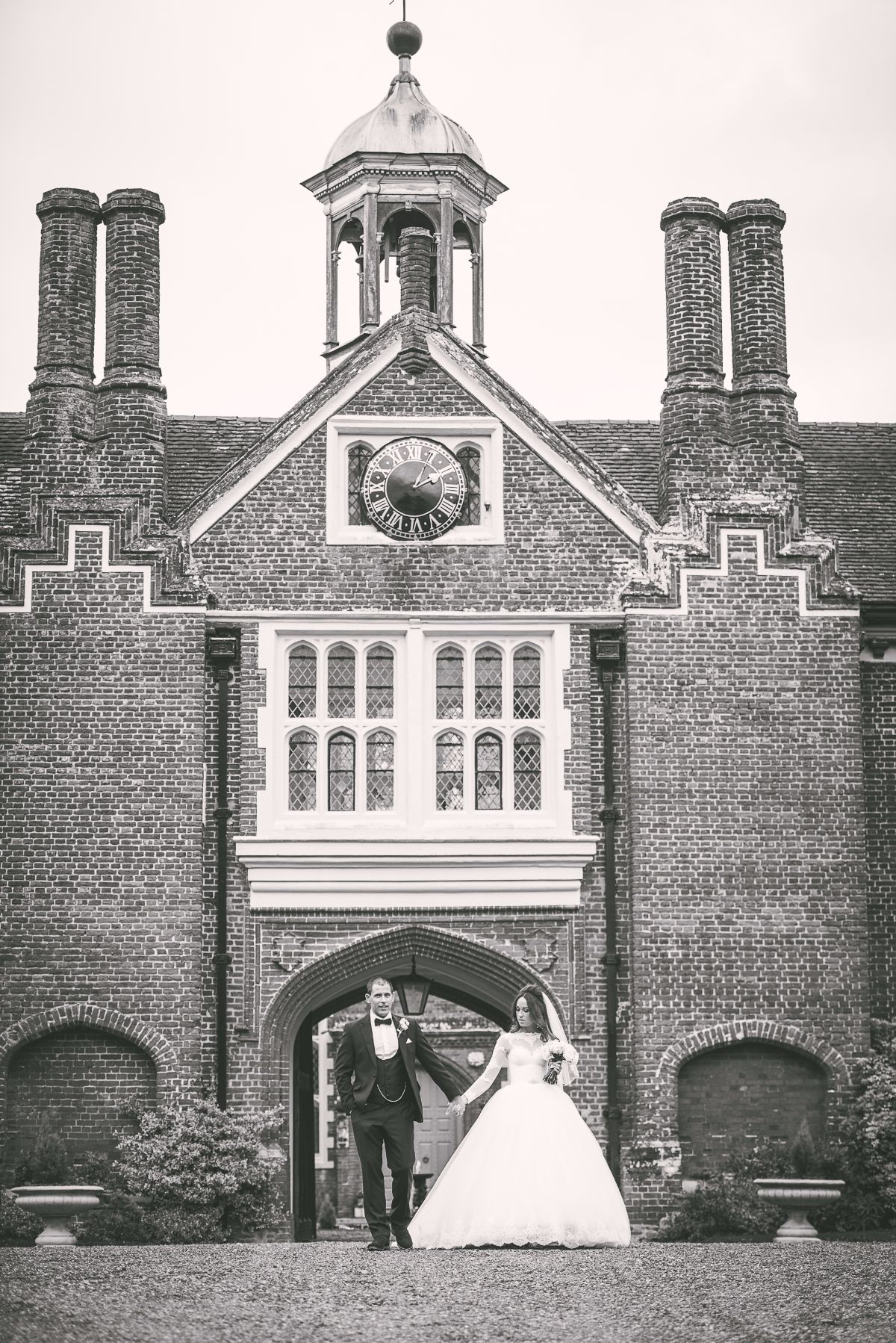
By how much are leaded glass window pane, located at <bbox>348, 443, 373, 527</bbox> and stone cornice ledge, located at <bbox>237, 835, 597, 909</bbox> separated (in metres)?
3.78

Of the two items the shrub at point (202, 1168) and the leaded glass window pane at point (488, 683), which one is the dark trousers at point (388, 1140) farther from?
the leaded glass window pane at point (488, 683)

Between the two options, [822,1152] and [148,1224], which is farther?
[822,1152]

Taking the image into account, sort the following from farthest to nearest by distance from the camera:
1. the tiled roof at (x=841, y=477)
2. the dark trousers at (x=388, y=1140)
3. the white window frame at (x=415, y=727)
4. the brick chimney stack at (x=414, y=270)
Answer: the tiled roof at (x=841, y=477), the brick chimney stack at (x=414, y=270), the white window frame at (x=415, y=727), the dark trousers at (x=388, y=1140)

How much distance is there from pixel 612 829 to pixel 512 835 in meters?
1.14

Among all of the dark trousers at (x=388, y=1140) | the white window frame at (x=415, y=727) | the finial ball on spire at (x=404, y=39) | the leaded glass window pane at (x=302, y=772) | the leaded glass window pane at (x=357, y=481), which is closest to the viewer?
the dark trousers at (x=388, y=1140)

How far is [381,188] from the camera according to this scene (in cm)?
2880

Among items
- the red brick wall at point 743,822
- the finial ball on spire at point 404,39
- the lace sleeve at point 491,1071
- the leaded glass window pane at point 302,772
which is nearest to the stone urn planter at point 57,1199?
the lace sleeve at point 491,1071

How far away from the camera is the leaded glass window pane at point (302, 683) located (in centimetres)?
2427

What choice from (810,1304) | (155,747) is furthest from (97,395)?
(810,1304)

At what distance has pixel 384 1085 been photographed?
667 inches

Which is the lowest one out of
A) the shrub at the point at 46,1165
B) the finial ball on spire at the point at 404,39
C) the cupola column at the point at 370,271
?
the shrub at the point at 46,1165

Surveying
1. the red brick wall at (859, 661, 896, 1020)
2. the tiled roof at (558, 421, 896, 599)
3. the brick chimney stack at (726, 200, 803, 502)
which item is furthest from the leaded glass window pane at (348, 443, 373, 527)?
the red brick wall at (859, 661, 896, 1020)

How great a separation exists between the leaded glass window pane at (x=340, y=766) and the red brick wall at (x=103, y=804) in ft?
4.93

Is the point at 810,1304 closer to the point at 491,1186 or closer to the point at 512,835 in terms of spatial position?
the point at 491,1186
